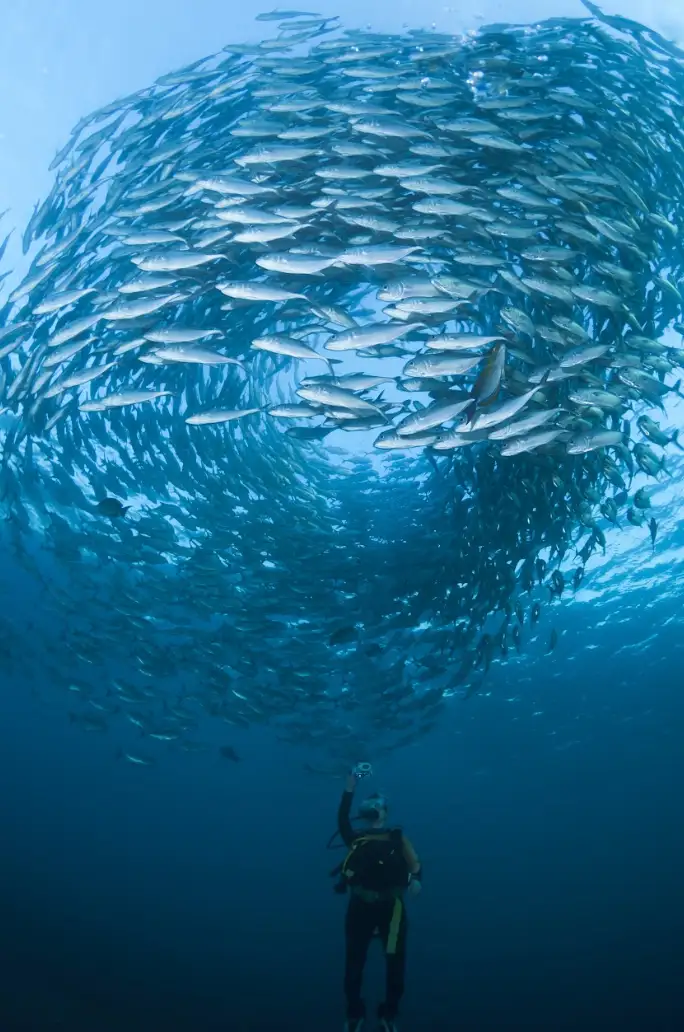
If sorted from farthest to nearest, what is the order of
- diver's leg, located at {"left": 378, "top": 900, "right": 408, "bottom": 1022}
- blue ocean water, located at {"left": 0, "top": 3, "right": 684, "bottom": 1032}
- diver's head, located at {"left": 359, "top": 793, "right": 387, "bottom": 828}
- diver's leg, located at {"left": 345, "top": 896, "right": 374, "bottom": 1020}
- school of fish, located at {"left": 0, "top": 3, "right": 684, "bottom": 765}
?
blue ocean water, located at {"left": 0, "top": 3, "right": 684, "bottom": 1032}, diver's head, located at {"left": 359, "top": 793, "right": 387, "bottom": 828}, diver's leg, located at {"left": 345, "top": 896, "right": 374, "bottom": 1020}, diver's leg, located at {"left": 378, "top": 900, "right": 408, "bottom": 1022}, school of fish, located at {"left": 0, "top": 3, "right": 684, "bottom": 765}

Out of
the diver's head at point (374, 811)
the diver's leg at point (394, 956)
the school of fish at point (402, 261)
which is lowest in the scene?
the diver's leg at point (394, 956)

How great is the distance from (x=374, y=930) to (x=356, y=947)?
36 centimetres

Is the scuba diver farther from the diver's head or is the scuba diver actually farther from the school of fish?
the school of fish

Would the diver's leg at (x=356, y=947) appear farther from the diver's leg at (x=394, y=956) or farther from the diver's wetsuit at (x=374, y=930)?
the diver's leg at (x=394, y=956)

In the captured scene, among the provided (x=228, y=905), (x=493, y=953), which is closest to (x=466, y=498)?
(x=493, y=953)

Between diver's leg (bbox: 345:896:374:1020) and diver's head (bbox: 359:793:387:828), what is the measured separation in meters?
0.89

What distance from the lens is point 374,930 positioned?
8.38 m

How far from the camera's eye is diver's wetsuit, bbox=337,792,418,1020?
304 inches

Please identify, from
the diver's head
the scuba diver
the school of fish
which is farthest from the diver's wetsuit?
the school of fish

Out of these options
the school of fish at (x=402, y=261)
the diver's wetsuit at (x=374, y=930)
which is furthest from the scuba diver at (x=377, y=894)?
the school of fish at (x=402, y=261)

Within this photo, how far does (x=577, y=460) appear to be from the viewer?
9828 millimetres

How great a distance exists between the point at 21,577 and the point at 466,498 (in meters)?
19.8

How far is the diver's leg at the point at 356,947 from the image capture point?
26.2ft

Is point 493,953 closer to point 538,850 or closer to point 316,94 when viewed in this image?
point 538,850
